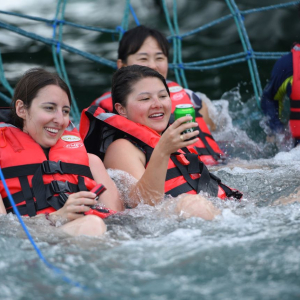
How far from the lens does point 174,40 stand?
4.80 meters

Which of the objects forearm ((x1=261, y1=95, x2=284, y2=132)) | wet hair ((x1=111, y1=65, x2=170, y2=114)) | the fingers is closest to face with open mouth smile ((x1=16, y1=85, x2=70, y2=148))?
wet hair ((x1=111, y1=65, x2=170, y2=114))

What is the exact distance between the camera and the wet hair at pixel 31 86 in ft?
8.73

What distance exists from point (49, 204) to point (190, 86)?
2.59 m

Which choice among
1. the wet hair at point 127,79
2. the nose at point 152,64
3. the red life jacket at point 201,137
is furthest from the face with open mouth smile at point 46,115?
the nose at point 152,64

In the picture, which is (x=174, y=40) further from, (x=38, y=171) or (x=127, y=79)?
(x=38, y=171)

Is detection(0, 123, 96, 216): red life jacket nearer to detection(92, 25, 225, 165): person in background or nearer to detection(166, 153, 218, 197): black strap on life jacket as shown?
detection(166, 153, 218, 197): black strap on life jacket

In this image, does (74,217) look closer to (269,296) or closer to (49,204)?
(49,204)

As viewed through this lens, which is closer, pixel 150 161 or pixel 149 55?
pixel 150 161

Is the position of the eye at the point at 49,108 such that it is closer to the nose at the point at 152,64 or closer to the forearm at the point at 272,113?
the nose at the point at 152,64

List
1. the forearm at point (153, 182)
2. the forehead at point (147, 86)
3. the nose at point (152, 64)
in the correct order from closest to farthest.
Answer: the forearm at point (153, 182)
the forehead at point (147, 86)
the nose at point (152, 64)

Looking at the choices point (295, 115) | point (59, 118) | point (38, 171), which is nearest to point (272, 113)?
point (295, 115)

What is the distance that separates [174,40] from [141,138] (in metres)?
2.24

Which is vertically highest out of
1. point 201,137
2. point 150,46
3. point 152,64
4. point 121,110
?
point 150,46

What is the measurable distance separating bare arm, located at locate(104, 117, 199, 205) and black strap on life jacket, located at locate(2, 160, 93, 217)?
23 centimetres
